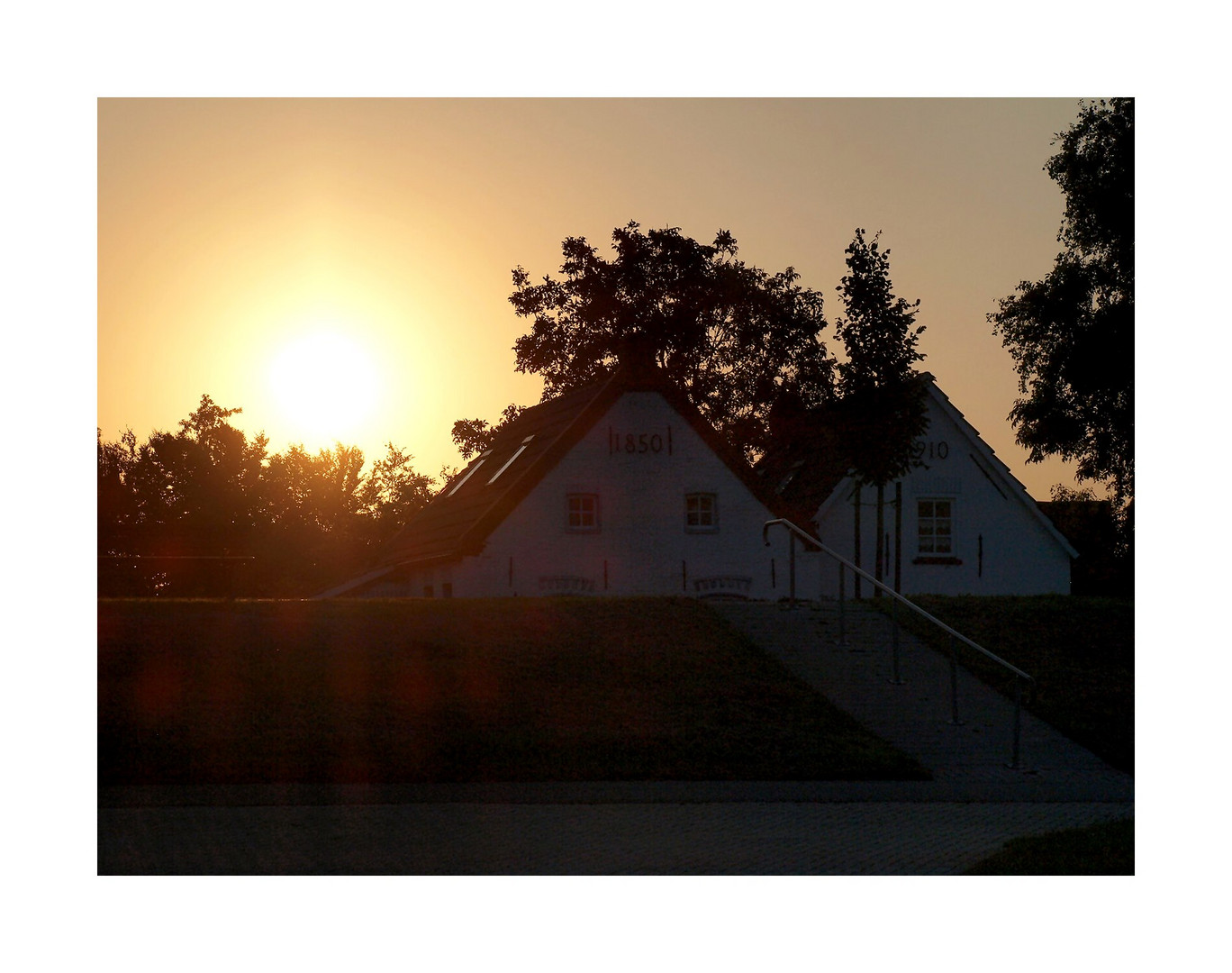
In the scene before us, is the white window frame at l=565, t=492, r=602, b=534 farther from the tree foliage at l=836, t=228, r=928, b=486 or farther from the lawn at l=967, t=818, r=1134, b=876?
the lawn at l=967, t=818, r=1134, b=876

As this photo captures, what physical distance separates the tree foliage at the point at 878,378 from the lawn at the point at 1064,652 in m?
4.74

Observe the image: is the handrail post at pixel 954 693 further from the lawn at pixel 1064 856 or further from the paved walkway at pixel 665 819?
the lawn at pixel 1064 856

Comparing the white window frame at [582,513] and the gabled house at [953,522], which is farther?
the gabled house at [953,522]

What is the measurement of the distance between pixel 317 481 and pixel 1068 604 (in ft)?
228

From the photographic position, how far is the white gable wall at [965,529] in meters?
36.2

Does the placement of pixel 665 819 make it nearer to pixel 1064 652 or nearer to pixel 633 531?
pixel 1064 652

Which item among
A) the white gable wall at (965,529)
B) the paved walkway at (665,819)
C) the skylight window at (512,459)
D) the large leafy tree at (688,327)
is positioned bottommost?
the paved walkway at (665,819)

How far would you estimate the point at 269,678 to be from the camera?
16906 mm

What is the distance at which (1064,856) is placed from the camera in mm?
10523

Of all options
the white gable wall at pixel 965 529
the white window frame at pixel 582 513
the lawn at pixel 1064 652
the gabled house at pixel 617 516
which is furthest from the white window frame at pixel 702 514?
the lawn at pixel 1064 652

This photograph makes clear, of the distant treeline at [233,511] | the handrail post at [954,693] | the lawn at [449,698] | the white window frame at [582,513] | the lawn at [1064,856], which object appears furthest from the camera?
the white window frame at [582,513]

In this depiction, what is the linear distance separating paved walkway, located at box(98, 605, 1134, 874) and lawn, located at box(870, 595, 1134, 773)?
24.3 inches

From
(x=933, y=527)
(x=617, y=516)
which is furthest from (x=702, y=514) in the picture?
(x=933, y=527)

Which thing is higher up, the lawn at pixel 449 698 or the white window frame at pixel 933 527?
the white window frame at pixel 933 527
